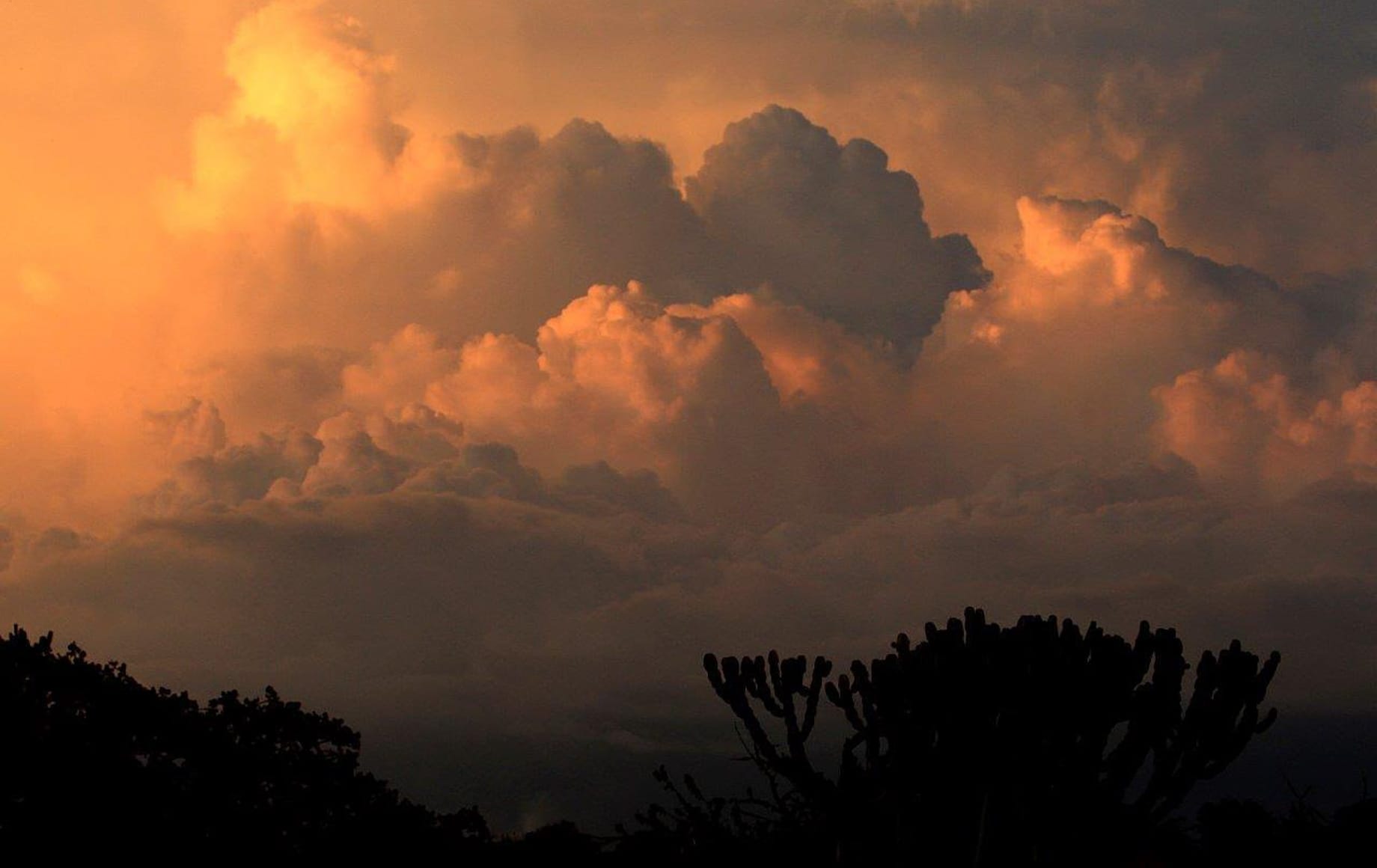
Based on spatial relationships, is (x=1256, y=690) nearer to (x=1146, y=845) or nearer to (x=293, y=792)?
(x=1146, y=845)

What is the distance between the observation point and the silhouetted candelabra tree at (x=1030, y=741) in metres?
20.2

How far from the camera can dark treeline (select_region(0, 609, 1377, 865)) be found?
2031cm

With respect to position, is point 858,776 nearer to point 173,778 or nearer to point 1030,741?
point 1030,741

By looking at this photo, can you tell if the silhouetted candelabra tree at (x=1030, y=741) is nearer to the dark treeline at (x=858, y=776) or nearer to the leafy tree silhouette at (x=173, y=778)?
the dark treeline at (x=858, y=776)

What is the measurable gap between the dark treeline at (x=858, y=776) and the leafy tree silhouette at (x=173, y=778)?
1.4 inches

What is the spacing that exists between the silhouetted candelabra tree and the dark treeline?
3 centimetres

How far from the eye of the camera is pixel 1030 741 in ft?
66.9

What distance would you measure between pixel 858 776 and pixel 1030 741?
2808mm

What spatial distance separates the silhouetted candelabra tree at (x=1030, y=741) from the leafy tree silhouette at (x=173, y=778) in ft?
31.6

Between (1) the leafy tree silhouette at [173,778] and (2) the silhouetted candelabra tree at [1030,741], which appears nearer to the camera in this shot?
(2) the silhouetted candelabra tree at [1030,741]

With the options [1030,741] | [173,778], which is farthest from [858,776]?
[173,778]

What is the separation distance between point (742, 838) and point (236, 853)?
359 inches

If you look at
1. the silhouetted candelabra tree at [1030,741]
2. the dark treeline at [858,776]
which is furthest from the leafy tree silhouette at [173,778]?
the silhouetted candelabra tree at [1030,741]

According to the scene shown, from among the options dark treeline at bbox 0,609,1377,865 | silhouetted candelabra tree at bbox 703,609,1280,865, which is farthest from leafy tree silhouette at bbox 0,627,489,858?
silhouetted candelabra tree at bbox 703,609,1280,865
